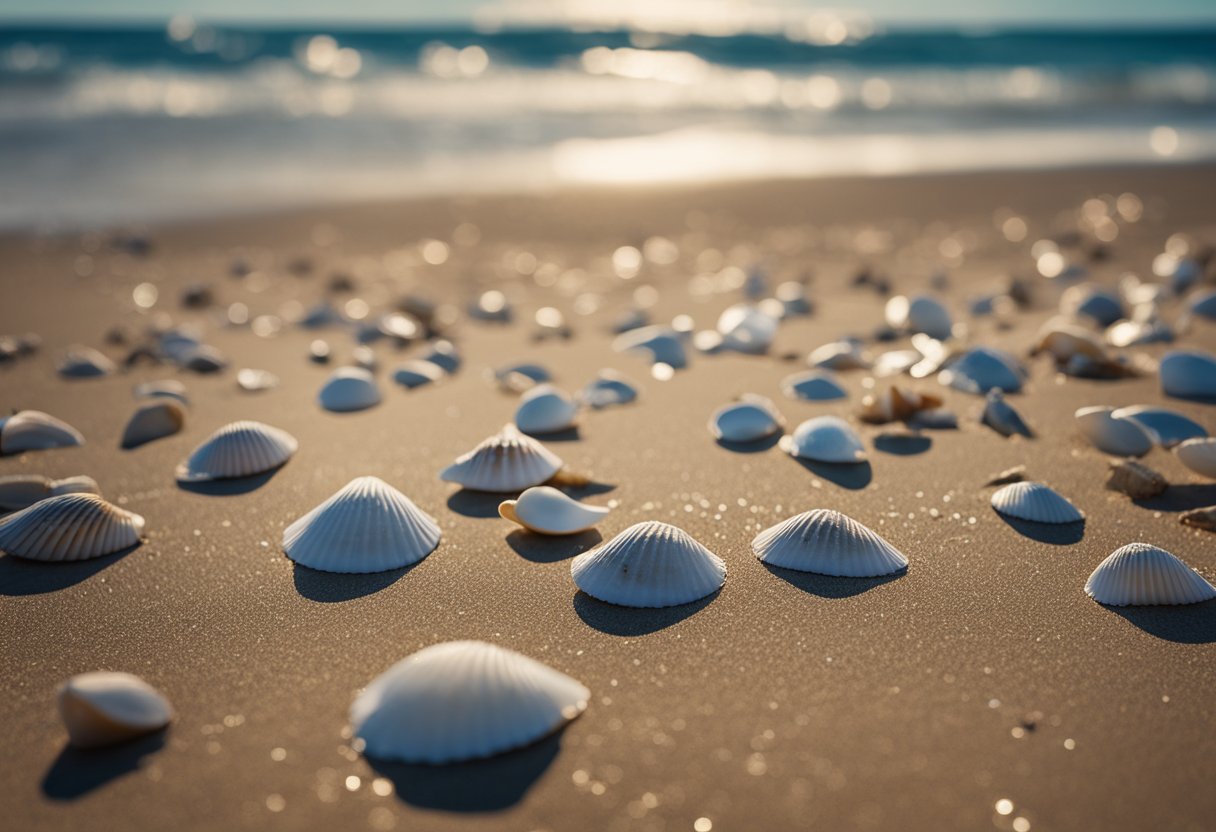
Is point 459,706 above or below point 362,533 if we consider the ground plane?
below

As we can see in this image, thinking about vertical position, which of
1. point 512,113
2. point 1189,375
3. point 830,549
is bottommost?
point 830,549

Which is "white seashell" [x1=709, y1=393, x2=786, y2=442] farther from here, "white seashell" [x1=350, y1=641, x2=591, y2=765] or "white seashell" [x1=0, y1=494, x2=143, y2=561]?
"white seashell" [x1=0, y1=494, x2=143, y2=561]

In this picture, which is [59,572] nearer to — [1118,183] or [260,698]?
[260,698]

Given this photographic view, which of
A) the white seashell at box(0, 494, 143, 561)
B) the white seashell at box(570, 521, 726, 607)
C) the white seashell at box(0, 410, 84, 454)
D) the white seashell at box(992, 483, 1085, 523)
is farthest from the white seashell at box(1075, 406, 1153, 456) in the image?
the white seashell at box(0, 410, 84, 454)

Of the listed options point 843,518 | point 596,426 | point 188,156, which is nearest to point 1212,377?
point 843,518

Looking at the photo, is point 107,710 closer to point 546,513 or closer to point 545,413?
point 546,513

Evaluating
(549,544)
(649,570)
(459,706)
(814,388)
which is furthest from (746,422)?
(459,706)
